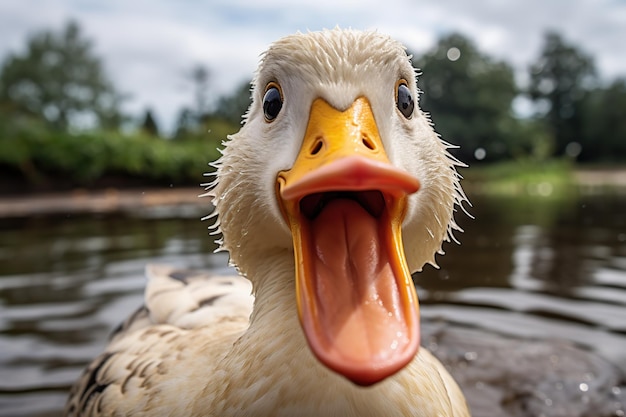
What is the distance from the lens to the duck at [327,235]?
1120mm

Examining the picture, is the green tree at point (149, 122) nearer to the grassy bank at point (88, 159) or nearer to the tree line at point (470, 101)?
the tree line at point (470, 101)

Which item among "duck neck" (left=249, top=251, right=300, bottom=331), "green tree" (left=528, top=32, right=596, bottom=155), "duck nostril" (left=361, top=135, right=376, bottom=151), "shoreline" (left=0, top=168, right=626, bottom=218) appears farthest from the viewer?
"green tree" (left=528, top=32, right=596, bottom=155)

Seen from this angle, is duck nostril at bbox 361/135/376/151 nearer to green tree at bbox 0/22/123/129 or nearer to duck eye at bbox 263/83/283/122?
duck eye at bbox 263/83/283/122

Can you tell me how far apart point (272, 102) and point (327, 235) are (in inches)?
15.9

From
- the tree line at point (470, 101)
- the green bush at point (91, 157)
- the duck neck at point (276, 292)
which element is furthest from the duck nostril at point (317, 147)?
the tree line at point (470, 101)

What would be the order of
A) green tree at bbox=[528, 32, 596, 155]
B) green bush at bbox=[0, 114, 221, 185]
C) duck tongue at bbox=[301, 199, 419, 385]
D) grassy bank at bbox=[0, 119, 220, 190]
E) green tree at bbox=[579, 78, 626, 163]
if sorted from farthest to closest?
green tree at bbox=[528, 32, 596, 155]
green tree at bbox=[579, 78, 626, 163]
green bush at bbox=[0, 114, 221, 185]
grassy bank at bbox=[0, 119, 220, 190]
duck tongue at bbox=[301, 199, 419, 385]

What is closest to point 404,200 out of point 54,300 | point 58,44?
point 54,300

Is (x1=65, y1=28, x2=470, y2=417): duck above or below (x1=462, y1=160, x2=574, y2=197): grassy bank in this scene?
above

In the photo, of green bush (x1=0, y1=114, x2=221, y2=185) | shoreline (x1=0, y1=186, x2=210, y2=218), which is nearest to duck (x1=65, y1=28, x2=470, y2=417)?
shoreline (x1=0, y1=186, x2=210, y2=218)

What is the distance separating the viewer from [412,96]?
60.8 inches

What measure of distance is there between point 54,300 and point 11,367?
1.37 meters

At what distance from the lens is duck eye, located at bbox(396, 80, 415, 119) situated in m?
1.48

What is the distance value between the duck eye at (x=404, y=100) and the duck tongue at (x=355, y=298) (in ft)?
1.04

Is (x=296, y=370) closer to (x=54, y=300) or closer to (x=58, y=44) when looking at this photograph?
(x=54, y=300)
